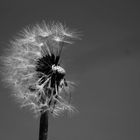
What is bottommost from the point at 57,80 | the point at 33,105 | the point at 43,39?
the point at 33,105

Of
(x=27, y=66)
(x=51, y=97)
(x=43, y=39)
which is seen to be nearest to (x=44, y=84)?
(x=51, y=97)

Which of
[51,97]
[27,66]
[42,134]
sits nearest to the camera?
[42,134]

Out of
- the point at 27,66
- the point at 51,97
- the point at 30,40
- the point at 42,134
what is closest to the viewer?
the point at 42,134

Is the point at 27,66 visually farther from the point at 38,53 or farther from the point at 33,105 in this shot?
the point at 33,105

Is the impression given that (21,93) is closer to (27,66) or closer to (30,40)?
(27,66)

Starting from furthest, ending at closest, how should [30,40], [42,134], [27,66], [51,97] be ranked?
[30,40]
[27,66]
[51,97]
[42,134]

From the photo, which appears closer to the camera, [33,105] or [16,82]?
[33,105]

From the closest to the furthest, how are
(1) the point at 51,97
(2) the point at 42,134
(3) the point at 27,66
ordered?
1. (2) the point at 42,134
2. (1) the point at 51,97
3. (3) the point at 27,66

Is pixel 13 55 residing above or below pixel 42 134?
above

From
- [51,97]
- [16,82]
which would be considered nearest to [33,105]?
[51,97]
